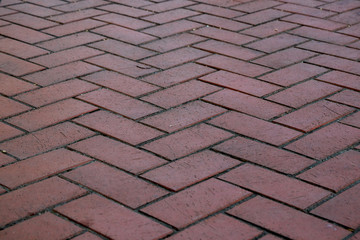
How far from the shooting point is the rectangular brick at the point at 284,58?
3.37 metres

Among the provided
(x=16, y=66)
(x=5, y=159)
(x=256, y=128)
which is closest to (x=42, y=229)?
(x=5, y=159)

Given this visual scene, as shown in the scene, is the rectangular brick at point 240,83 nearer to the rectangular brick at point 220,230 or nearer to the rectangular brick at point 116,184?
the rectangular brick at point 116,184

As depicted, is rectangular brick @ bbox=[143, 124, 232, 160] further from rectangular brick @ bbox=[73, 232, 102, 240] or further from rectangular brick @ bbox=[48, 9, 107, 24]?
rectangular brick @ bbox=[48, 9, 107, 24]

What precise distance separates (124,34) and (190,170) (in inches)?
62.5

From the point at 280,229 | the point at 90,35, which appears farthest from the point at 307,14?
the point at 280,229

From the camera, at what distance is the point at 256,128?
2.69 meters

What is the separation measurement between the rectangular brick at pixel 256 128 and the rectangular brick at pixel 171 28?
110 centimetres

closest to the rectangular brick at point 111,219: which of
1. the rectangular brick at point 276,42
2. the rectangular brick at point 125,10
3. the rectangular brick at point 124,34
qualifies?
the rectangular brick at point 124,34

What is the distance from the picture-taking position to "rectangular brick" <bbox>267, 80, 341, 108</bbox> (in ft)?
9.66

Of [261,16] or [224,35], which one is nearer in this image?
[224,35]

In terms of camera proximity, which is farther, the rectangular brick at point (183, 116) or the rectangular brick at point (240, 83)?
the rectangular brick at point (240, 83)

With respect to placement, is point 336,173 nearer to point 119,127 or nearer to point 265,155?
point 265,155

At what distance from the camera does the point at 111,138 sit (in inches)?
102

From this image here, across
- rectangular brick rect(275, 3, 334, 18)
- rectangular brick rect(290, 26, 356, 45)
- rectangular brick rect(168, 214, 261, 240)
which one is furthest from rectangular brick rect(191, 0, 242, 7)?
rectangular brick rect(168, 214, 261, 240)
